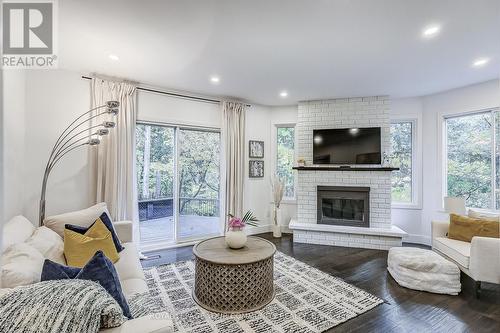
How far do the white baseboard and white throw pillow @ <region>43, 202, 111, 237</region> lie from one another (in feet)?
16.6

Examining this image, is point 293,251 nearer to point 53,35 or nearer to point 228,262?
point 228,262

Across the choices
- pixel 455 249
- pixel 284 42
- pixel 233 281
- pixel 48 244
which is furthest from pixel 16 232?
pixel 455 249

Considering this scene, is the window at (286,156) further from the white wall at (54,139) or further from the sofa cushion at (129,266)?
the white wall at (54,139)

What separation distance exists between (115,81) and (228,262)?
3.10 metres

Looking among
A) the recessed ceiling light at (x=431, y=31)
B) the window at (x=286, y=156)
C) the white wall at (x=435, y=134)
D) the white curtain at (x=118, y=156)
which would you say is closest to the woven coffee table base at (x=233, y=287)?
the white curtain at (x=118, y=156)

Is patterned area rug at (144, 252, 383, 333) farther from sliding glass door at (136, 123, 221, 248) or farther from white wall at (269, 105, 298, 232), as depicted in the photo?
white wall at (269, 105, 298, 232)

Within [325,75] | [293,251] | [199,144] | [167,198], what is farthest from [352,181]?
[167,198]

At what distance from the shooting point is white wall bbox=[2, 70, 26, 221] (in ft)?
7.97

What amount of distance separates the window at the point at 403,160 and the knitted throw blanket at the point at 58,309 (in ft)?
16.3

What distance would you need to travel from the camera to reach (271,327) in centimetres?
209

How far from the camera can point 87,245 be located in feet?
7.33

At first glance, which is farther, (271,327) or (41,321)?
(271,327)

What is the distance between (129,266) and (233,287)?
1.02m

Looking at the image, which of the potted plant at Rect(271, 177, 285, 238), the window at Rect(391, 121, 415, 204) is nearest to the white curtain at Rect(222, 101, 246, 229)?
the potted plant at Rect(271, 177, 285, 238)
